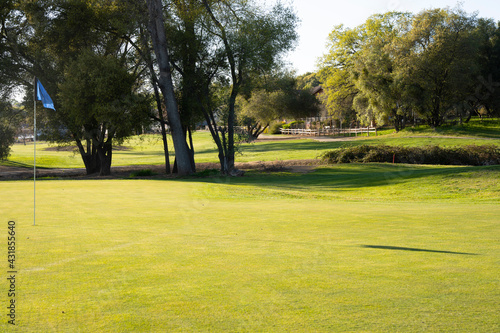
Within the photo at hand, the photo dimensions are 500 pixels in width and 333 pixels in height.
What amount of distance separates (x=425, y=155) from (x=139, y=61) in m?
22.4

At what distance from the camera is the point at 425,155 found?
108 ft

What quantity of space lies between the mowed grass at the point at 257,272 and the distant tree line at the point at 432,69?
46.9 metres

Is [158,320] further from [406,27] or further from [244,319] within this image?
[406,27]

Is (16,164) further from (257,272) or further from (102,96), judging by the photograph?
(257,272)

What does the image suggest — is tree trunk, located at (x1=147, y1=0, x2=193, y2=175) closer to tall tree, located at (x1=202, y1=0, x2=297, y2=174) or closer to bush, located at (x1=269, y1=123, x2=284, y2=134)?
tall tree, located at (x1=202, y1=0, x2=297, y2=174)

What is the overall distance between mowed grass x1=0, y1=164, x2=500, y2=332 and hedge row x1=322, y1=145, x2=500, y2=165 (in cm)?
2239

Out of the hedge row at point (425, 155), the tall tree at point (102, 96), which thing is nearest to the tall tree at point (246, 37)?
the tall tree at point (102, 96)

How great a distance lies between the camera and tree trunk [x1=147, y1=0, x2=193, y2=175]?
101 feet

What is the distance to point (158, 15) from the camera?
101 feet

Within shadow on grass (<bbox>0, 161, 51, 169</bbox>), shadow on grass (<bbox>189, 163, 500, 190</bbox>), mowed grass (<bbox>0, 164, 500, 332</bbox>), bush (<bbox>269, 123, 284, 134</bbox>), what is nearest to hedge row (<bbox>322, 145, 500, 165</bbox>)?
shadow on grass (<bbox>189, 163, 500, 190</bbox>)

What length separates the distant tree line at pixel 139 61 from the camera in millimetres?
30781

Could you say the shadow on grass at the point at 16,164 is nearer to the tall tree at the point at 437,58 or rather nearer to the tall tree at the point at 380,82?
the tall tree at the point at 380,82

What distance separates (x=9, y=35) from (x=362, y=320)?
3771 centimetres

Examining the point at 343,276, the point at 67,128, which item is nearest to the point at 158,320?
the point at 343,276
